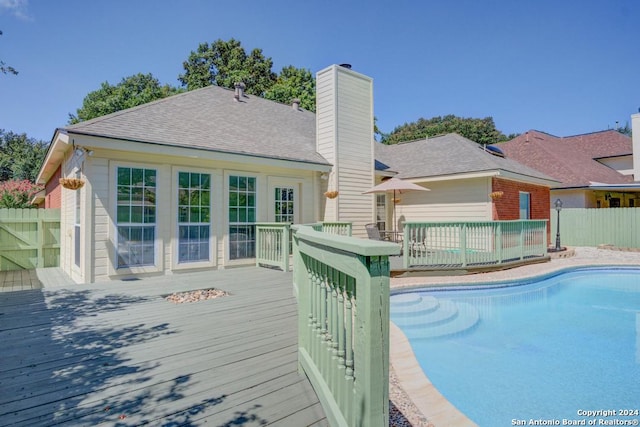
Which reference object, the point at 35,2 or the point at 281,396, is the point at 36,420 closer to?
the point at 281,396

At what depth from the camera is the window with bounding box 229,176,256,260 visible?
838cm

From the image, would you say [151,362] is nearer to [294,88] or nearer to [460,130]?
[294,88]

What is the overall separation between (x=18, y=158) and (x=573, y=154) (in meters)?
47.7

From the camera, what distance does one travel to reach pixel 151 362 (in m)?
2.97

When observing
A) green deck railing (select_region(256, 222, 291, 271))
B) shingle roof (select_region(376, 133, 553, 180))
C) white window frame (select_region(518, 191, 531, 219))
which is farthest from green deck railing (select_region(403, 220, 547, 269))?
white window frame (select_region(518, 191, 531, 219))

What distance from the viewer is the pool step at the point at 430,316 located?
5.43m

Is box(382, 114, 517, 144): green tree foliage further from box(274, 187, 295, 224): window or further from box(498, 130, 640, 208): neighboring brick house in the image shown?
box(274, 187, 295, 224): window

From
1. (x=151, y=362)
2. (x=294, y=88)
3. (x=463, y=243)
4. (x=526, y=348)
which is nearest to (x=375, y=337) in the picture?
(x=151, y=362)

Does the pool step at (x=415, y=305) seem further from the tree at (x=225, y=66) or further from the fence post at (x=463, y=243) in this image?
the tree at (x=225, y=66)

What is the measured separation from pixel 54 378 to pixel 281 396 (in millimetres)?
1841

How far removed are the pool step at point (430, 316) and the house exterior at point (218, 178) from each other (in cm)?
415

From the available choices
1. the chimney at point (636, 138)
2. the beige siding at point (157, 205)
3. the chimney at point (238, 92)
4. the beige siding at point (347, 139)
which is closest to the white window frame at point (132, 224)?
the beige siding at point (157, 205)

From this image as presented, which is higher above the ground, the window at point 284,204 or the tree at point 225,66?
the tree at point 225,66

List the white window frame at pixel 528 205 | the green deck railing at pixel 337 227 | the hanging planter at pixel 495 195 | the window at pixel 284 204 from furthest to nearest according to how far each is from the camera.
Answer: the white window frame at pixel 528 205 < the hanging planter at pixel 495 195 < the window at pixel 284 204 < the green deck railing at pixel 337 227
